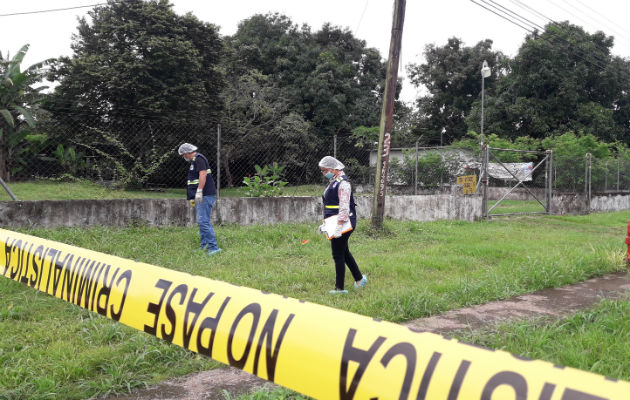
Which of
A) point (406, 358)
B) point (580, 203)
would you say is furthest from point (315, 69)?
point (406, 358)

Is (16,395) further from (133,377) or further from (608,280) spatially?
(608,280)

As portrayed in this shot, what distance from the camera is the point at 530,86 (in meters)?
30.0

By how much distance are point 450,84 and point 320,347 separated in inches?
1520

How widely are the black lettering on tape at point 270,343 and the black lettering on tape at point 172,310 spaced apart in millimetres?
478

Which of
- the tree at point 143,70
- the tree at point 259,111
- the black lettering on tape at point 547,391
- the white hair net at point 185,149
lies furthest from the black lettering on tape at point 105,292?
the tree at point 143,70

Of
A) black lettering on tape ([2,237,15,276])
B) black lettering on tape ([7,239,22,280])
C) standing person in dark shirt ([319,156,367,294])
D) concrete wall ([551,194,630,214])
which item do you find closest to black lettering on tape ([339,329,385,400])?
black lettering on tape ([7,239,22,280])

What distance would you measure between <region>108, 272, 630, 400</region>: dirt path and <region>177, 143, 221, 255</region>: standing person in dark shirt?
3831mm

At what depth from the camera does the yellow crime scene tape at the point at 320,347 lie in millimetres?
1117

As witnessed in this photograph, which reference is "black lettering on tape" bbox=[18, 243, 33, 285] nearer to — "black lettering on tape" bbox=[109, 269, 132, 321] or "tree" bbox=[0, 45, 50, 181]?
"black lettering on tape" bbox=[109, 269, 132, 321]

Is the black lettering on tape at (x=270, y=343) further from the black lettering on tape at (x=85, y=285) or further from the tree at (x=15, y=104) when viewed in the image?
the tree at (x=15, y=104)

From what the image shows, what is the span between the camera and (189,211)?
8.62 m

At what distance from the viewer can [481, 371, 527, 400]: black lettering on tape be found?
3.57 ft

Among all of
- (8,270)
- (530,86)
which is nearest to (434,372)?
(8,270)

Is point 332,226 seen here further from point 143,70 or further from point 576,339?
point 143,70
